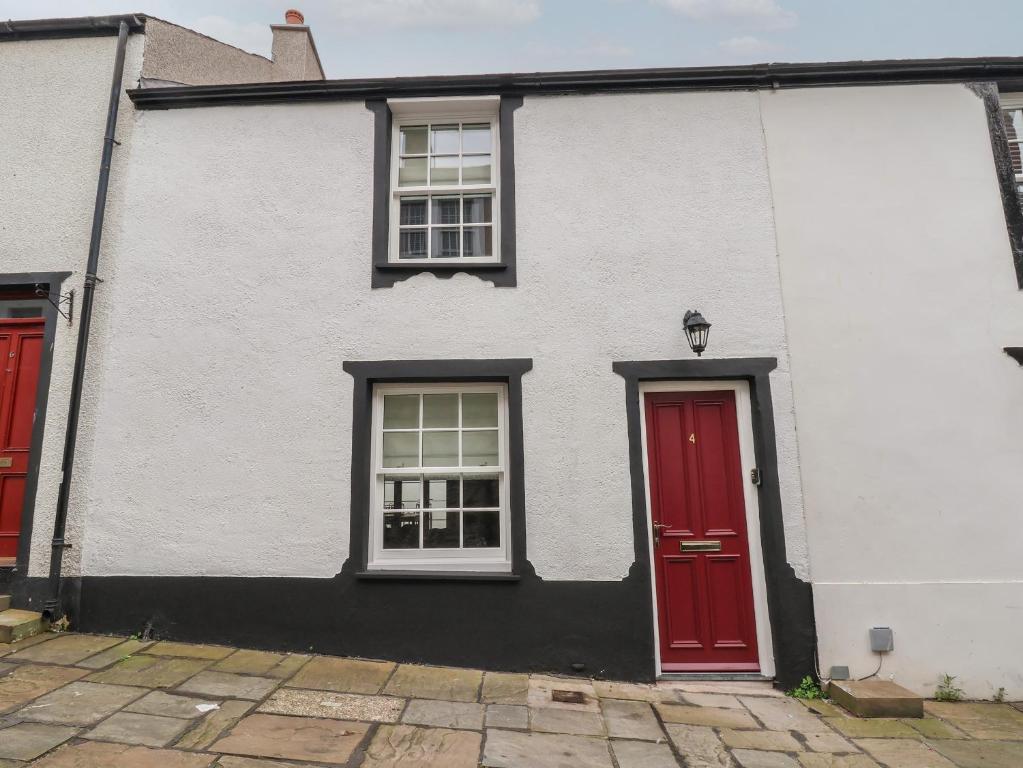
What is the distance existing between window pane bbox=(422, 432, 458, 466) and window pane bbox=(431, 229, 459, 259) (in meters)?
1.79

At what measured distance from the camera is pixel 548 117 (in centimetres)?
554

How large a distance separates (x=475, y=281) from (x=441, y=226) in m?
0.80

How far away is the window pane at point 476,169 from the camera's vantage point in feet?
18.7

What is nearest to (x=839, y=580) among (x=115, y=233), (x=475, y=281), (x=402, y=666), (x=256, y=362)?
(x=402, y=666)

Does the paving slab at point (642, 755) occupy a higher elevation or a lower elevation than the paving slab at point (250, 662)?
lower

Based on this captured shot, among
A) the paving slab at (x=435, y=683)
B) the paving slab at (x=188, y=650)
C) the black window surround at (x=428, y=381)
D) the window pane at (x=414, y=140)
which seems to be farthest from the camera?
the window pane at (x=414, y=140)

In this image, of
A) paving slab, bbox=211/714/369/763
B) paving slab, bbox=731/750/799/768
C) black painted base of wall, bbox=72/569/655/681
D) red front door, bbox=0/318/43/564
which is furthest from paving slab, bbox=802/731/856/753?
red front door, bbox=0/318/43/564

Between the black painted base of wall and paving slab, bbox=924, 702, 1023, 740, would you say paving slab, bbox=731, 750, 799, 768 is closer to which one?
the black painted base of wall

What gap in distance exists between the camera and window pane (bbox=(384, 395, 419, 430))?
5.22 meters

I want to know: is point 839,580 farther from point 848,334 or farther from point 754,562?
point 848,334

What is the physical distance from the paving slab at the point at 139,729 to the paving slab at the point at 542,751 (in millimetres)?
1883

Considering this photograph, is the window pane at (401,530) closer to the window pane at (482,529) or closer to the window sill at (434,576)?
the window sill at (434,576)

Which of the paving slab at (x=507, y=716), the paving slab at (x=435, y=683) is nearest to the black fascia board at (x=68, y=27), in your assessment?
the paving slab at (x=435, y=683)

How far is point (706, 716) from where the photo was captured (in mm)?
4031
